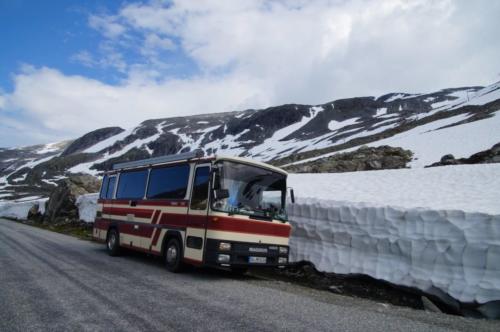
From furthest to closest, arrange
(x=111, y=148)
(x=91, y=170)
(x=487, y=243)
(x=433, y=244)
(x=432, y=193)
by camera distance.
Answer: (x=111, y=148), (x=91, y=170), (x=432, y=193), (x=433, y=244), (x=487, y=243)

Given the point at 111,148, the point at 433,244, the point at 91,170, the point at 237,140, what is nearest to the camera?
the point at 433,244

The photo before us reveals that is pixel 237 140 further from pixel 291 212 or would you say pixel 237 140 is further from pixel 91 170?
pixel 291 212

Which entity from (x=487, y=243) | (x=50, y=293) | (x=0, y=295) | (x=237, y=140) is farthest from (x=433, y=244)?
(x=237, y=140)

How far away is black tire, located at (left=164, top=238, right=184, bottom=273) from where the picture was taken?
10274 mm

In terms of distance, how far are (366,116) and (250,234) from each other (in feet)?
378

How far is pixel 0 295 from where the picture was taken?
23.0 ft

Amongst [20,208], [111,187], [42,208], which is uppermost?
[20,208]

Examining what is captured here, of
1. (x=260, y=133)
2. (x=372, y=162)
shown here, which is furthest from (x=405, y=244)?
(x=260, y=133)

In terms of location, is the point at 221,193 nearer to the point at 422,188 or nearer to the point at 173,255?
the point at 173,255

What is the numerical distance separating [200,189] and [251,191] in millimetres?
1310

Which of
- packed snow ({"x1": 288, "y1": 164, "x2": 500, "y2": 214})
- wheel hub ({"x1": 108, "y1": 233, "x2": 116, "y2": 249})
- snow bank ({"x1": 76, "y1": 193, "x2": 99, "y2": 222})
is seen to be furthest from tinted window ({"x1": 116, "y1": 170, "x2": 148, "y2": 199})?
snow bank ({"x1": 76, "y1": 193, "x2": 99, "y2": 222})

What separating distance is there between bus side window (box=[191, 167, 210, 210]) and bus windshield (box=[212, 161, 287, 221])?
0.42 metres

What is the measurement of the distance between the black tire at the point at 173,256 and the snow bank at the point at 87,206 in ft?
57.8

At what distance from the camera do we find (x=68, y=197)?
105 feet
